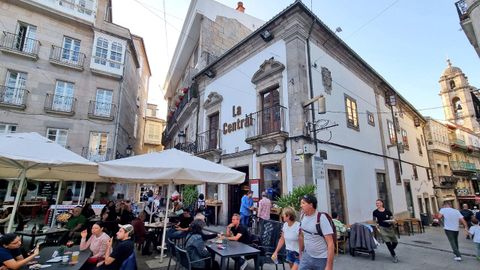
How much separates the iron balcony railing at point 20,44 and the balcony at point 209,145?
38.4 feet

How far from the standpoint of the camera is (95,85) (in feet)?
54.1

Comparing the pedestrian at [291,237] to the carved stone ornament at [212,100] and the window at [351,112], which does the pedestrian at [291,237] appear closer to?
the window at [351,112]

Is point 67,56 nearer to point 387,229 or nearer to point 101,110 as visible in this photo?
point 101,110

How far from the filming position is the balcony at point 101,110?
1599 centimetres

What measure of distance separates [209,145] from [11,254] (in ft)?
34.3

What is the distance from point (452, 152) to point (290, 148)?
91.1ft

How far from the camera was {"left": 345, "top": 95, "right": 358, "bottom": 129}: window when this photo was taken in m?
11.8

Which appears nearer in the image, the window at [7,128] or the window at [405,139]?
the window at [7,128]

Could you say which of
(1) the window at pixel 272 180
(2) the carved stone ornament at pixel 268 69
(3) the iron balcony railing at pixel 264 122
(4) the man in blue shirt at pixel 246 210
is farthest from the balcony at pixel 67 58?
(4) the man in blue shirt at pixel 246 210

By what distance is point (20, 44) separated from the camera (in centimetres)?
1490

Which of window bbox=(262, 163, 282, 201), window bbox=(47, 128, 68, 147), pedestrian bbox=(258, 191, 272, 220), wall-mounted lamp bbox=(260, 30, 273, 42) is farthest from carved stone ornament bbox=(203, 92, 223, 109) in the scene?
window bbox=(47, 128, 68, 147)

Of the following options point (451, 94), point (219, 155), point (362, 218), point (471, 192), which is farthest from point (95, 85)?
point (451, 94)

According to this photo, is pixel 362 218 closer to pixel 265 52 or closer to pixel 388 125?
pixel 388 125

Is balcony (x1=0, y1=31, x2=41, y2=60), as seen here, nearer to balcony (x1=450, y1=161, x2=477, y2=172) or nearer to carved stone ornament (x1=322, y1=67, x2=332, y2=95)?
carved stone ornament (x1=322, y1=67, x2=332, y2=95)
